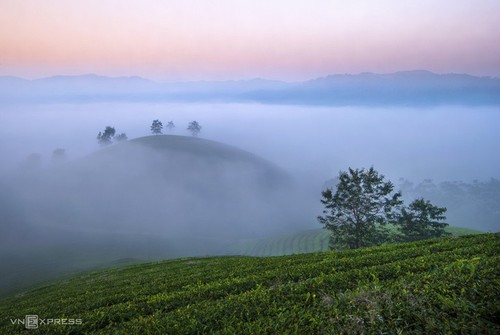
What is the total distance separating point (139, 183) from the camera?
18525cm

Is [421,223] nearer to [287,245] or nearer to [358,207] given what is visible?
[358,207]

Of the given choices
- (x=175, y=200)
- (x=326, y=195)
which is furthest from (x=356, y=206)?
(x=175, y=200)

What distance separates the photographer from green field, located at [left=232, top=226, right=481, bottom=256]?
352 ft

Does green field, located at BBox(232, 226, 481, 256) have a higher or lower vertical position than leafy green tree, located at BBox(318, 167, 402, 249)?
lower

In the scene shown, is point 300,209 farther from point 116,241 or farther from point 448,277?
point 448,277

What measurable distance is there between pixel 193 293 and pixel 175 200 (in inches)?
6734

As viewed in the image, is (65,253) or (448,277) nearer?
(448,277)

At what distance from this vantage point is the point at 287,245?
11731 centimetres
